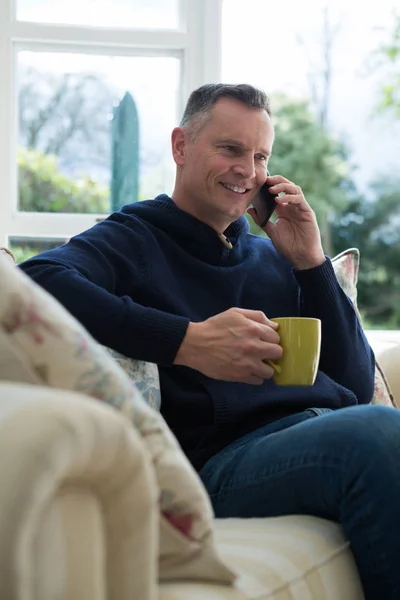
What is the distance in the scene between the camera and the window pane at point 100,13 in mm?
3283

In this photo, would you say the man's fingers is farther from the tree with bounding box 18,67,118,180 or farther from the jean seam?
the tree with bounding box 18,67,118,180

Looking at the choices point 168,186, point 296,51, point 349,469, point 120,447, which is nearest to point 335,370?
point 349,469

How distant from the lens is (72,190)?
3.39 metres

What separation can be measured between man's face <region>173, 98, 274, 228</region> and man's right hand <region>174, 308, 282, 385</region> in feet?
1.42

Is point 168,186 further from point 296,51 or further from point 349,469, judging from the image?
point 296,51

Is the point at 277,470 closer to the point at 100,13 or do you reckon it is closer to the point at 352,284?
the point at 352,284

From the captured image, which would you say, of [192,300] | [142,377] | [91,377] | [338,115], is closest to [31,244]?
[192,300]

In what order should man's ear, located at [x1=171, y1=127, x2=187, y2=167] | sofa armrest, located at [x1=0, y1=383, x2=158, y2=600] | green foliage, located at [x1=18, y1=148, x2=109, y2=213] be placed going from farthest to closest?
green foliage, located at [x1=18, y1=148, x2=109, y2=213] < man's ear, located at [x1=171, y1=127, x2=187, y2=167] < sofa armrest, located at [x1=0, y1=383, x2=158, y2=600]

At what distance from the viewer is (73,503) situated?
2.74 ft

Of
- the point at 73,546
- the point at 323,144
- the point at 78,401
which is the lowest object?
the point at 323,144

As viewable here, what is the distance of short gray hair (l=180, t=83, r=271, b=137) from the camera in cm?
194

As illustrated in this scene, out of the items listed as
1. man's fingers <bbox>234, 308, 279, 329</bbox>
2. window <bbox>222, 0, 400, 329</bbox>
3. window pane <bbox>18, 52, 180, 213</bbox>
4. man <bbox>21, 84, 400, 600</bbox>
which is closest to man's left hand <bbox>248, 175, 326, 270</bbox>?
man <bbox>21, 84, 400, 600</bbox>

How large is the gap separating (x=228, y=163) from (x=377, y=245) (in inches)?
323

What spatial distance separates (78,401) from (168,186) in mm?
2670
